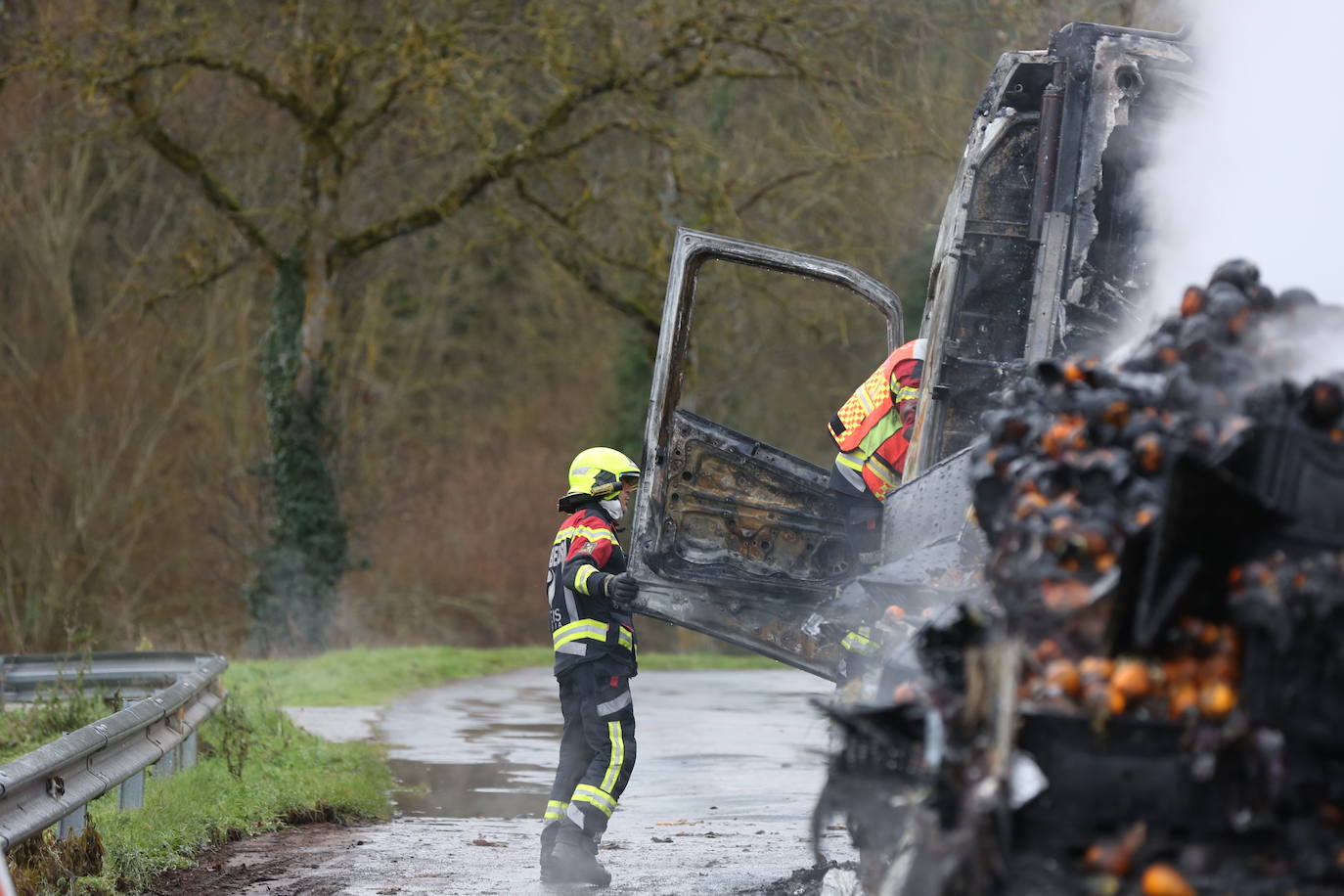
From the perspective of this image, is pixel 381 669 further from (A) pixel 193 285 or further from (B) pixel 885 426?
(B) pixel 885 426

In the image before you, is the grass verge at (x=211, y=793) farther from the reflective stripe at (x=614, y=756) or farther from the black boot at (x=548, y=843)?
the reflective stripe at (x=614, y=756)

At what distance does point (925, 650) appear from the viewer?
13.1ft

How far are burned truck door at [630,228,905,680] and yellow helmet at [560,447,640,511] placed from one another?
17cm

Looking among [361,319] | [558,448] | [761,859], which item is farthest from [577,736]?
[558,448]

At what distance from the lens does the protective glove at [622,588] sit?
24.7 ft

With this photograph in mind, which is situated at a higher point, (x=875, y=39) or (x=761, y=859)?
(x=875, y=39)

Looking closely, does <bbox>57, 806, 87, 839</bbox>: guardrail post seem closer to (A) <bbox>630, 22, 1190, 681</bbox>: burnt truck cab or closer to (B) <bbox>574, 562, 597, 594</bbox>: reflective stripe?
(B) <bbox>574, 562, 597, 594</bbox>: reflective stripe

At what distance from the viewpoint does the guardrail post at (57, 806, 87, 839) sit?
6.32 metres

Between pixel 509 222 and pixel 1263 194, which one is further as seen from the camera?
pixel 509 222

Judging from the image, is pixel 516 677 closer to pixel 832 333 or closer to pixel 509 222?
pixel 509 222

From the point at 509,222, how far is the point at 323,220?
237 centimetres

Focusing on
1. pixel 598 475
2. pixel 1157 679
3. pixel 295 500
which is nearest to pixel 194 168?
pixel 295 500

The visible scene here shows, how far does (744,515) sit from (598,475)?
783 mm

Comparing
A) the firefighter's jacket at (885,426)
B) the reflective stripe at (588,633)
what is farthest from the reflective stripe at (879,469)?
the reflective stripe at (588,633)
